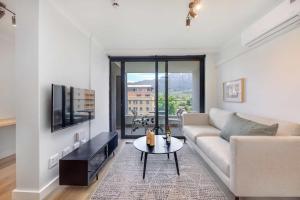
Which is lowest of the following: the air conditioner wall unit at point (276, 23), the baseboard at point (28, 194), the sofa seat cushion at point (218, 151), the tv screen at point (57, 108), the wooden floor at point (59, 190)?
the wooden floor at point (59, 190)

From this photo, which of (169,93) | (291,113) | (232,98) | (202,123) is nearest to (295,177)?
(291,113)

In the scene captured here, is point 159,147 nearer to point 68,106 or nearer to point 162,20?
point 68,106

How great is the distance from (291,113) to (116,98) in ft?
14.1

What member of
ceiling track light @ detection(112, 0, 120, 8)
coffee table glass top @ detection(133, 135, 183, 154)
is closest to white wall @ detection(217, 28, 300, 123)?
coffee table glass top @ detection(133, 135, 183, 154)

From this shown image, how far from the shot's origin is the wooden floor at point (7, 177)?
2168 millimetres

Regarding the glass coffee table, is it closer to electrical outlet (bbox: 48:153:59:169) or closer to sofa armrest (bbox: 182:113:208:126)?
electrical outlet (bbox: 48:153:59:169)

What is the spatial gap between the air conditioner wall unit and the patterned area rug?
2.18m

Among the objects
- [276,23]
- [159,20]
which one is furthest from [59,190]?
[276,23]

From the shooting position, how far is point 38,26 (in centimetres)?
202

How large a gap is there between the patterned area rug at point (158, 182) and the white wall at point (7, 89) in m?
2.11

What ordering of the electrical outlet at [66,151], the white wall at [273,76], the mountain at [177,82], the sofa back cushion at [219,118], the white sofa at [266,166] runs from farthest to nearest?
the mountain at [177,82], the sofa back cushion at [219,118], the electrical outlet at [66,151], the white wall at [273,76], the white sofa at [266,166]

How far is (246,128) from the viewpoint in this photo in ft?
8.05

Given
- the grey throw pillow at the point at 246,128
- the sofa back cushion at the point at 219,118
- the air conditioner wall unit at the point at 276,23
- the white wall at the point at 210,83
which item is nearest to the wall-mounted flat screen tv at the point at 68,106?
the grey throw pillow at the point at 246,128

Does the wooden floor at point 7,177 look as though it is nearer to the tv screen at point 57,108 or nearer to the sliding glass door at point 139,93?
the tv screen at point 57,108
